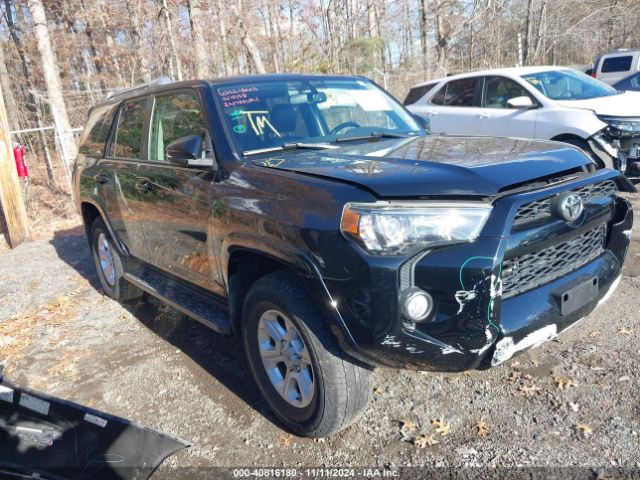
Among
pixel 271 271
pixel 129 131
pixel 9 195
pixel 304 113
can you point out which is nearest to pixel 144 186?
pixel 129 131

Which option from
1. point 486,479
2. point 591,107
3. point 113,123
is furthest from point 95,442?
point 591,107

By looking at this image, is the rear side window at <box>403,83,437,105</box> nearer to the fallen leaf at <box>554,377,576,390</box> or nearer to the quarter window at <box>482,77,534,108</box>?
the quarter window at <box>482,77,534,108</box>

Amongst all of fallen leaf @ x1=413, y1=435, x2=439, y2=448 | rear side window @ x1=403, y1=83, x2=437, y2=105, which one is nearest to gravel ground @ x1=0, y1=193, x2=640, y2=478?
fallen leaf @ x1=413, y1=435, x2=439, y2=448

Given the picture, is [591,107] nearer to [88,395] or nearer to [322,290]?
[322,290]

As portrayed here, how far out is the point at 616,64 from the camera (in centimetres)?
1447

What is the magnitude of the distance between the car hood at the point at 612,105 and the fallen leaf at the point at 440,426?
551 cm

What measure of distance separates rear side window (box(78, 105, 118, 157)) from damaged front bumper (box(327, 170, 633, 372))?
139 inches

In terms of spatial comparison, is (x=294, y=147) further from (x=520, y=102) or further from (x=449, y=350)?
(x=520, y=102)

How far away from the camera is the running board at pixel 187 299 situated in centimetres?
328

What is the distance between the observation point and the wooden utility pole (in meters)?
7.56

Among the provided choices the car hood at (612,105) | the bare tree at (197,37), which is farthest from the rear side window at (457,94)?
the bare tree at (197,37)

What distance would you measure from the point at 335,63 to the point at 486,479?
1933 centimetres

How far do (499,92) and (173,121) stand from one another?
236 inches

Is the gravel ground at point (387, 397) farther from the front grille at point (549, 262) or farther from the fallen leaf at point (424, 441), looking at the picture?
the front grille at point (549, 262)
